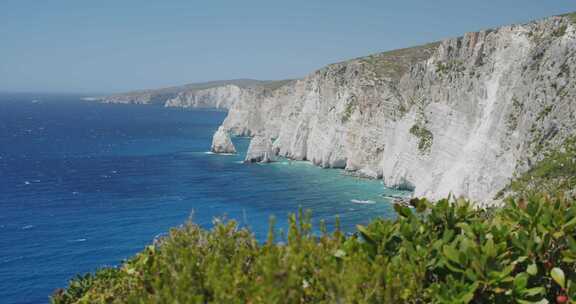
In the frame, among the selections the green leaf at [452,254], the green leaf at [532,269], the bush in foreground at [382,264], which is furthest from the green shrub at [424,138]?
the green leaf at [452,254]

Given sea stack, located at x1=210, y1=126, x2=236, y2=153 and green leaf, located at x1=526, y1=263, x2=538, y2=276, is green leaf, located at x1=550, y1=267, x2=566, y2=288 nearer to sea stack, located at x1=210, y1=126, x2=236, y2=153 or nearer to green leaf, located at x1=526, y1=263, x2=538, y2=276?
green leaf, located at x1=526, y1=263, x2=538, y2=276

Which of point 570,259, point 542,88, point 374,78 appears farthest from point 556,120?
point 374,78

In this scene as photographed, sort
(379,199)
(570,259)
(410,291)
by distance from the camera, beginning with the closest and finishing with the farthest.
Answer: (410,291) < (570,259) < (379,199)

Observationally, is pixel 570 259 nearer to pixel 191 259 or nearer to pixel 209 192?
pixel 191 259

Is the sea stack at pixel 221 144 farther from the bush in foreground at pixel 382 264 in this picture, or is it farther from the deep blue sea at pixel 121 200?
the bush in foreground at pixel 382 264

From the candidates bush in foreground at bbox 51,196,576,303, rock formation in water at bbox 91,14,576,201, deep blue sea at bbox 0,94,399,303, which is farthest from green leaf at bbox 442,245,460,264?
rock formation in water at bbox 91,14,576,201
